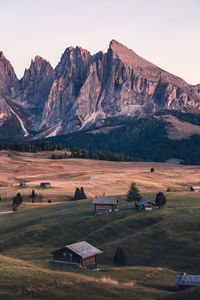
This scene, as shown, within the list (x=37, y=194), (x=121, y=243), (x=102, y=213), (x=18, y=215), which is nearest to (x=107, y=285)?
(x=121, y=243)

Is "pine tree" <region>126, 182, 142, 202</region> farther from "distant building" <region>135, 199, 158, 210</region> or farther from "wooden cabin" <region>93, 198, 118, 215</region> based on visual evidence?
"distant building" <region>135, 199, 158, 210</region>

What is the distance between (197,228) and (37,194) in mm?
72129

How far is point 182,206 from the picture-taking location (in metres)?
102

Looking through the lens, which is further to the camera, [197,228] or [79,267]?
[197,228]

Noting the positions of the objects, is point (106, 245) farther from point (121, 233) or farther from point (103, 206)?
point (103, 206)

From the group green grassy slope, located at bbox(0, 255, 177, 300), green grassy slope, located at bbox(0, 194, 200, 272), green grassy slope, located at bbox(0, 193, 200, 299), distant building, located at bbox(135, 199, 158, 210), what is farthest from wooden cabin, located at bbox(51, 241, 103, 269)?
distant building, located at bbox(135, 199, 158, 210)

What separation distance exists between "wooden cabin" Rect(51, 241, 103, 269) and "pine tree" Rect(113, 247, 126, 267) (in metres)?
3.62

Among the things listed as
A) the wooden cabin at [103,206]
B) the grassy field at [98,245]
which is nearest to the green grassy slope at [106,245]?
the grassy field at [98,245]

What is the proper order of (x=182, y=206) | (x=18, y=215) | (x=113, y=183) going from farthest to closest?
(x=113, y=183) → (x=18, y=215) → (x=182, y=206)

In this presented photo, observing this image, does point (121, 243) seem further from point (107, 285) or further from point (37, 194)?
point (37, 194)

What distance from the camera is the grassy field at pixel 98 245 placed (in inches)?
1929

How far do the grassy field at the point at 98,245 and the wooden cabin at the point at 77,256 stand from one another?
1.96 metres

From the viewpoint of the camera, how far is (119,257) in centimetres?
6906

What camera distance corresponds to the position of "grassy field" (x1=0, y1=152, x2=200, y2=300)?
49.0 metres
